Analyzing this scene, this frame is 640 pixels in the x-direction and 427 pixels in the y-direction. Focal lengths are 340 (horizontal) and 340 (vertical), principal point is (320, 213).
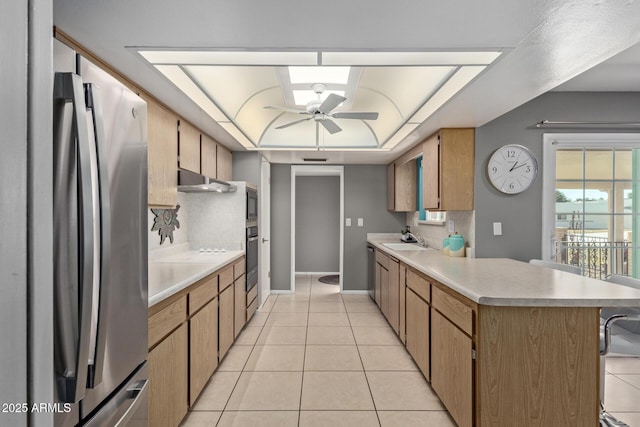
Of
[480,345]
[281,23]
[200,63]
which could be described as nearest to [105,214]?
[281,23]

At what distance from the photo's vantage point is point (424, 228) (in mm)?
4625

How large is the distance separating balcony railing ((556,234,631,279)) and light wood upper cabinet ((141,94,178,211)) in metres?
3.51

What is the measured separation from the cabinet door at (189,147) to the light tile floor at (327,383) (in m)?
1.78

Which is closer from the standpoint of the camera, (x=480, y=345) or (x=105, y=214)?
(x=105, y=214)

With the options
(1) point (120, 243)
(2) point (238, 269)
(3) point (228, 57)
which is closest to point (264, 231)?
(2) point (238, 269)

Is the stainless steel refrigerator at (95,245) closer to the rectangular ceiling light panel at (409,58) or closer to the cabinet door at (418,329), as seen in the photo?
the rectangular ceiling light panel at (409,58)

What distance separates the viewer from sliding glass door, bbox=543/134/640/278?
10.5ft

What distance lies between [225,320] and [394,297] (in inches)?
69.5

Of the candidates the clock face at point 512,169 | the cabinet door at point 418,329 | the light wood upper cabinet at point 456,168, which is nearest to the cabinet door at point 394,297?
the cabinet door at point 418,329

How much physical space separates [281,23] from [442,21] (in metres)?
0.71

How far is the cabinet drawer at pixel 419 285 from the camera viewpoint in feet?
8.39

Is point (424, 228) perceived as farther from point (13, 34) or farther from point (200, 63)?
point (13, 34)

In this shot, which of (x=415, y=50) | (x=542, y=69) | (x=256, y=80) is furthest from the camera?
(x=256, y=80)

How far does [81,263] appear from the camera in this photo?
33.9 inches
